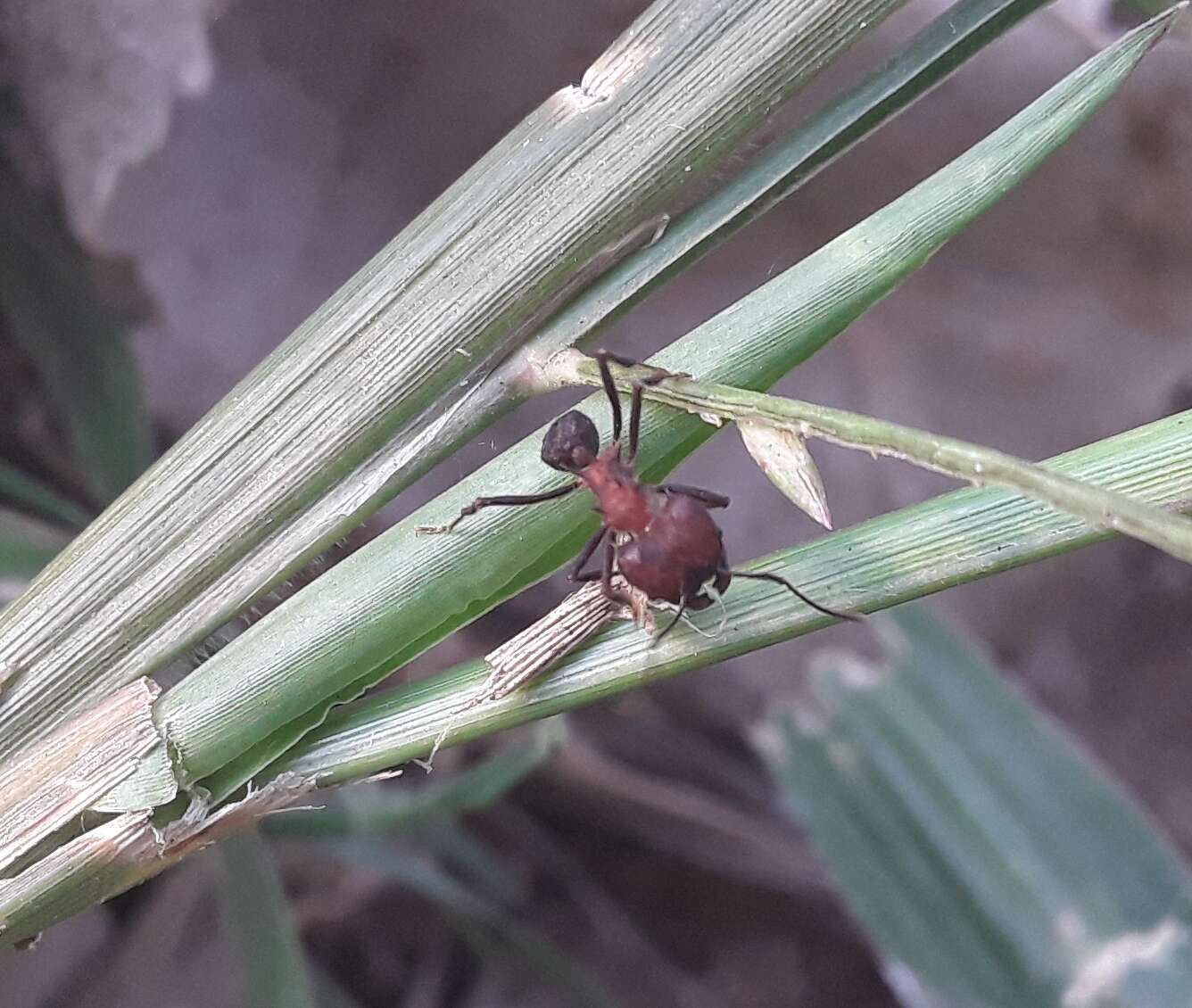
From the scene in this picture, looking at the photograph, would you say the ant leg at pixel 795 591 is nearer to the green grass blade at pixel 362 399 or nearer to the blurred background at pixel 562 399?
the green grass blade at pixel 362 399

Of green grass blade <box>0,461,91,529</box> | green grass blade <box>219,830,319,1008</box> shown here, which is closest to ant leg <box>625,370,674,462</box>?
green grass blade <box>219,830,319,1008</box>

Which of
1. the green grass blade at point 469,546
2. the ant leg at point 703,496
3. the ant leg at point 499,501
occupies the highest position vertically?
the ant leg at point 703,496

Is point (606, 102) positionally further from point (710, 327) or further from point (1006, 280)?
point (1006, 280)

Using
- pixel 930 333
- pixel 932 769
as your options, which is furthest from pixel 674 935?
pixel 930 333

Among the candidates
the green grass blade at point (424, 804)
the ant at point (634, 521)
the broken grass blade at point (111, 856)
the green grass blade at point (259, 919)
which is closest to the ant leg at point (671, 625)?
the ant at point (634, 521)

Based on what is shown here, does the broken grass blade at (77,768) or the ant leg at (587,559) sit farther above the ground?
the ant leg at (587,559)

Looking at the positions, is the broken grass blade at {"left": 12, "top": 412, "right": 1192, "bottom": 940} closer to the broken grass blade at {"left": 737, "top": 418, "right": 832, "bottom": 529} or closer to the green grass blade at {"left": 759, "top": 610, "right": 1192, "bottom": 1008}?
the broken grass blade at {"left": 737, "top": 418, "right": 832, "bottom": 529}
